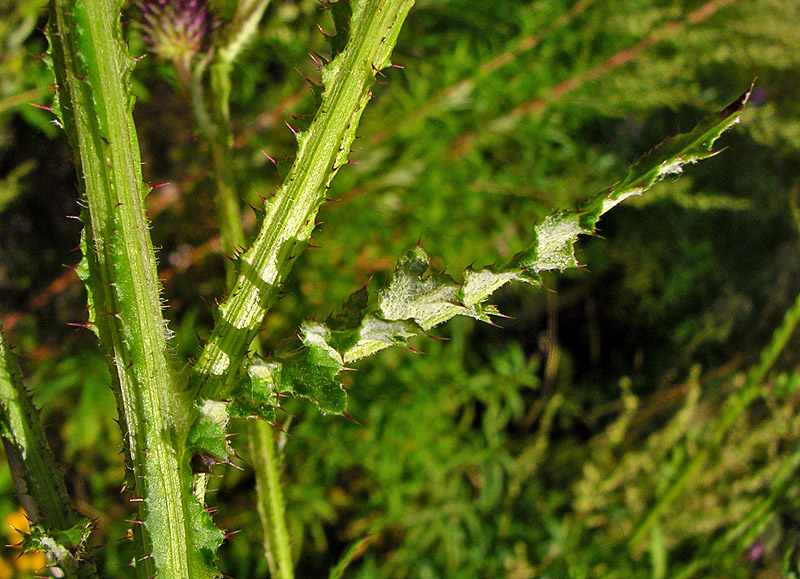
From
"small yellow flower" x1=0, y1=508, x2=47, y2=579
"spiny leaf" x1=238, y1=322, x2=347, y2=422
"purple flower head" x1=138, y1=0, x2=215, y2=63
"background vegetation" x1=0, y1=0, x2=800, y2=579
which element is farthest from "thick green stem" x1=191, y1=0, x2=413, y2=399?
"small yellow flower" x1=0, y1=508, x2=47, y2=579

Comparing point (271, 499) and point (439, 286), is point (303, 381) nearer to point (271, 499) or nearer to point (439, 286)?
point (439, 286)

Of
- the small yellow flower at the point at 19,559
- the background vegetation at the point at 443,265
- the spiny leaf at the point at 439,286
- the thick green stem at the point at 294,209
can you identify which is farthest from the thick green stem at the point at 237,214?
the small yellow flower at the point at 19,559

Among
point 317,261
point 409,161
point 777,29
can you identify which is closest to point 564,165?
point 409,161

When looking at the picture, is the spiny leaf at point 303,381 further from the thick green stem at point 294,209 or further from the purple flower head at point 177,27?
the purple flower head at point 177,27

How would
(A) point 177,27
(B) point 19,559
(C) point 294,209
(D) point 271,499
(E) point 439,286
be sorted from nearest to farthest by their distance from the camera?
1. (E) point 439,286
2. (C) point 294,209
3. (D) point 271,499
4. (A) point 177,27
5. (B) point 19,559

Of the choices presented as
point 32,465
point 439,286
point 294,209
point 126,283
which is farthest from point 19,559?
point 439,286

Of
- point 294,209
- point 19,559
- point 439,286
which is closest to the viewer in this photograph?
point 439,286
